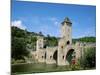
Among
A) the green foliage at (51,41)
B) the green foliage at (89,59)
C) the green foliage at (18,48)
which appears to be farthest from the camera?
the green foliage at (89,59)

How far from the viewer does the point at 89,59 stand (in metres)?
2.41

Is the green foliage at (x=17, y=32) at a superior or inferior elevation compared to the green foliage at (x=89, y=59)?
superior

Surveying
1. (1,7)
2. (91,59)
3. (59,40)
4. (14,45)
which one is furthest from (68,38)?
(1,7)

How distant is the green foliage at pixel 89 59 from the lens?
7.84ft

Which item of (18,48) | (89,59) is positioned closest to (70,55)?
(89,59)

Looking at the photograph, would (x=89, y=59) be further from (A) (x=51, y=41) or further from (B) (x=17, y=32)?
(B) (x=17, y=32)

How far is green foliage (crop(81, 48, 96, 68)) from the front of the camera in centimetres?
239

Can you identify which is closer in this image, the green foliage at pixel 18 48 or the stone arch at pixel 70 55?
the green foliage at pixel 18 48

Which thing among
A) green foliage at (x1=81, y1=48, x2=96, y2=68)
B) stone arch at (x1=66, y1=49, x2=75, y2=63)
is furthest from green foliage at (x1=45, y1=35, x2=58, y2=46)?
green foliage at (x1=81, y1=48, x2=96, y2=68)

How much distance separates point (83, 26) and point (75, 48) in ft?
0.90

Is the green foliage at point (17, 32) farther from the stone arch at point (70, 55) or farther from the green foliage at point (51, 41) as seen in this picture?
the stone arch at point (70, 55)

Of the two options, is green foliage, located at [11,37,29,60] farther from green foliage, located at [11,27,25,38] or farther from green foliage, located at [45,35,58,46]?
green foliage, located at [45,35,58,46]

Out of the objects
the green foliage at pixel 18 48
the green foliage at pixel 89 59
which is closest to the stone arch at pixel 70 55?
the green foliage at pixel 89 59
